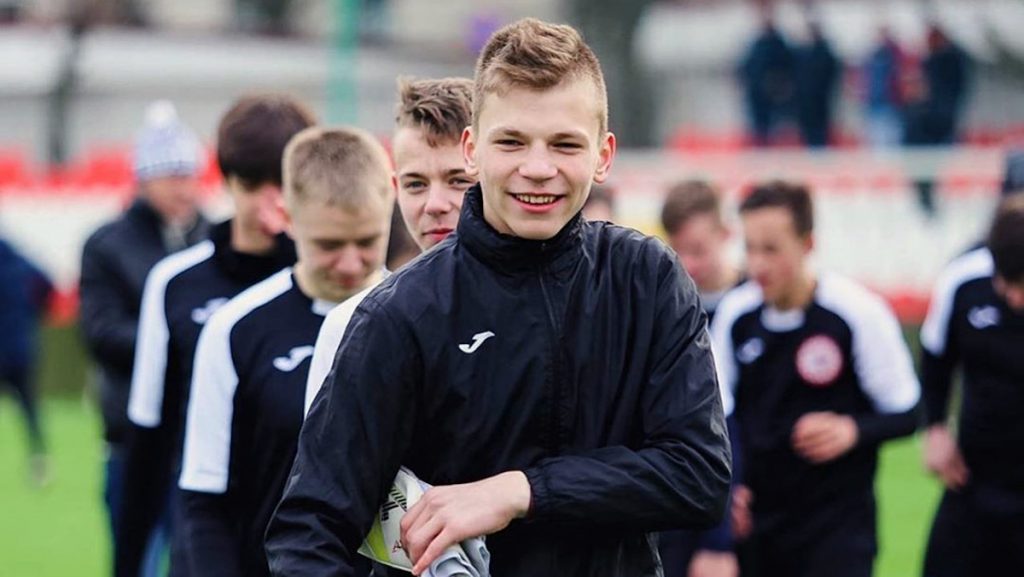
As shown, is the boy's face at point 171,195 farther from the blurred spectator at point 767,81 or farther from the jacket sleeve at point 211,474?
the blurred spectator at point 767,81

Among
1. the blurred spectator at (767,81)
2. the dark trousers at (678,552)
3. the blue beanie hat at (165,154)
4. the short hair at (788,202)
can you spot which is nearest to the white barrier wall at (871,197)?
the blurred spectator at (767,81)

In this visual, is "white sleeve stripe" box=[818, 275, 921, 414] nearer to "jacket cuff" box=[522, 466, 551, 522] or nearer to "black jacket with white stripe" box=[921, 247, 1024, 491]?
"black jacket with white stripe" box=[921, 247, 1024, 491]

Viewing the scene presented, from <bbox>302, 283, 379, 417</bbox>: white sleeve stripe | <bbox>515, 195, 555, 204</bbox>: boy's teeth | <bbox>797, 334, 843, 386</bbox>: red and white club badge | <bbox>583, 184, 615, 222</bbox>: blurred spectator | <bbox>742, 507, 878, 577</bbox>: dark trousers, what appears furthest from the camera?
<bbox>583, 184, 615, 222</bbox>: blurred spectator

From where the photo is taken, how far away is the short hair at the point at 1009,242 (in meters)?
7.05

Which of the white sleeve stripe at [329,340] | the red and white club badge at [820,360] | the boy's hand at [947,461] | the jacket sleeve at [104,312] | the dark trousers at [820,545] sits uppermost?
the white sleeve stripe at [329,340]

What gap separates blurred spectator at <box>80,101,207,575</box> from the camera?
327 inches

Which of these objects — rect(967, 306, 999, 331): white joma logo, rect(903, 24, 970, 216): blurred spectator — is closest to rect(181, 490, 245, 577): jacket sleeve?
rect(967, 306, 999, 331): white joma logo

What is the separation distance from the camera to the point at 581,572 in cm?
358

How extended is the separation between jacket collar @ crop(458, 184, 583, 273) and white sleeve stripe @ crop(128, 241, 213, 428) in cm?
241

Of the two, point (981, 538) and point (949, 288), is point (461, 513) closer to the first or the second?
point (981, 538)

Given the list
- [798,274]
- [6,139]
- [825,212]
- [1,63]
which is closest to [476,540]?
[798,274]

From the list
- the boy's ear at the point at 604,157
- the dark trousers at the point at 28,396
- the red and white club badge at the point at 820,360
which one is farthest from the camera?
the dark trousers at the point at 28,396

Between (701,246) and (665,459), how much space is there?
14.8 feet

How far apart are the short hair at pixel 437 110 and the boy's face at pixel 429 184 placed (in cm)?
2
